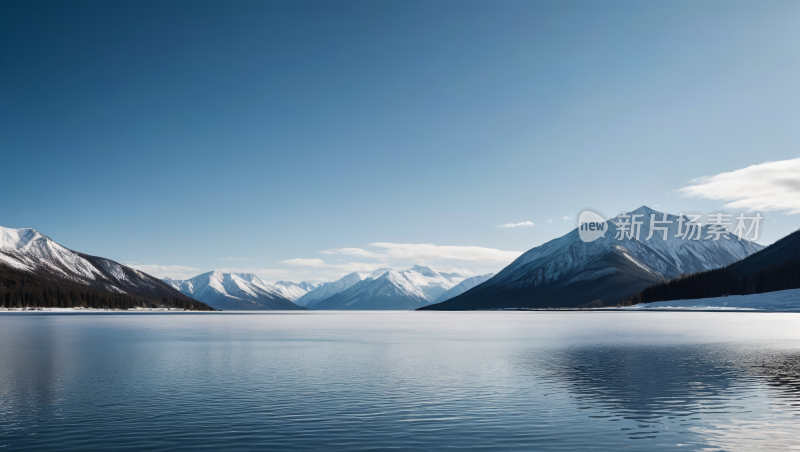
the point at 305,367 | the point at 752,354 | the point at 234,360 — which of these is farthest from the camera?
the point at 752,354

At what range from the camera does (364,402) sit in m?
31.9

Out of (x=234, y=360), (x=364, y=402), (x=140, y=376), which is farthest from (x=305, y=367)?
(x=364, y=402)

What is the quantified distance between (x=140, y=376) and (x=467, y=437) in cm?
2809

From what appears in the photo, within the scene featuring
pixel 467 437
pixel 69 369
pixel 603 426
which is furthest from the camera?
pixel 69 369

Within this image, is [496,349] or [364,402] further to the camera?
[496,349]

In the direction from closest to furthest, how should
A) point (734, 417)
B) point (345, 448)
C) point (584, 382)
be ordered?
point (345, 448) < point (734, 417) < point (584, 382)

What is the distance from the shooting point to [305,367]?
1890 inches

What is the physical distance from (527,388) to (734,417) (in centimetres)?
1219

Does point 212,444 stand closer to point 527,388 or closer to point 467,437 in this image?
point 467,437

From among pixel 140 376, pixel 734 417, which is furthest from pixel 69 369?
pixel 734 417

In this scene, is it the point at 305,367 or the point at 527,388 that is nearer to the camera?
the point at 527,388

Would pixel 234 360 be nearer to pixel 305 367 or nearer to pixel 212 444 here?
pixel 305 367

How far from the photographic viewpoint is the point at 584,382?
3950 centimetres

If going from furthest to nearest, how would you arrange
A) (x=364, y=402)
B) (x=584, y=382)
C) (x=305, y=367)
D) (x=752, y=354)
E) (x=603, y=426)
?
1. (x=752, y=354)
2. (x=305, y=367)
3. (x=584, y=382)
4. (x=364, y=402)
5. (x=603, y=426)
